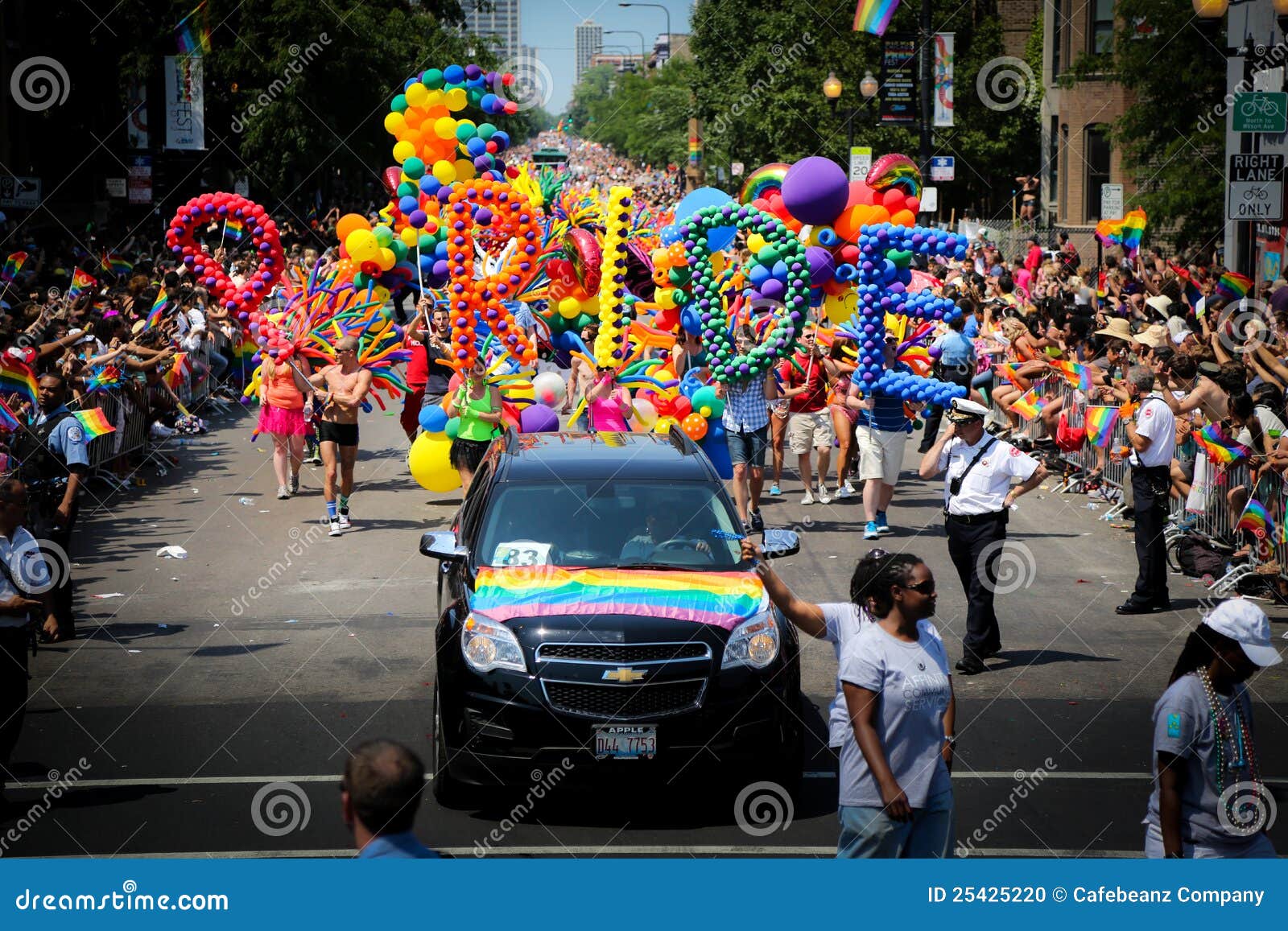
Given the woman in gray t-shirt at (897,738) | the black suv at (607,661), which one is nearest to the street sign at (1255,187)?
the black suv at (607,661)

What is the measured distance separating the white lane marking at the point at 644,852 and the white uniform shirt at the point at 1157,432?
18.3 feet

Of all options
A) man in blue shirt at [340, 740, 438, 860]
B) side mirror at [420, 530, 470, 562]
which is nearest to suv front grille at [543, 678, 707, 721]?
side mirror at [420, 530, 470, 562]

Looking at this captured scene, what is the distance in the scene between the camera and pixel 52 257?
2848 centimetres

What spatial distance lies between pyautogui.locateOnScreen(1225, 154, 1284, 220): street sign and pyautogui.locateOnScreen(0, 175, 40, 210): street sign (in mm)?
21536

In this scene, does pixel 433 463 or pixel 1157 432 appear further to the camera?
pixel 433 463

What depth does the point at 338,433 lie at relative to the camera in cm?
1534

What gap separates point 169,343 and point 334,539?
693 centimetres

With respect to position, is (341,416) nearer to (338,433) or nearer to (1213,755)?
(338,433)

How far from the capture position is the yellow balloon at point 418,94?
20328 millimetres

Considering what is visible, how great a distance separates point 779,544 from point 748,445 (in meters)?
7.15

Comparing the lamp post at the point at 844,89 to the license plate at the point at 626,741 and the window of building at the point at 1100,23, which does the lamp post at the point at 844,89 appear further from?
the license plate at the point at 626,741

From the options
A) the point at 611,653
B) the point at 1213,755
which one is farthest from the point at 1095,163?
the point at 1213,755

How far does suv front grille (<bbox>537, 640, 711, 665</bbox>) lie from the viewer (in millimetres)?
7502

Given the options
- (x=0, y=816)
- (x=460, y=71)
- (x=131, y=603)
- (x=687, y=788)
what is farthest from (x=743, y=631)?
(x=460, y=71)
